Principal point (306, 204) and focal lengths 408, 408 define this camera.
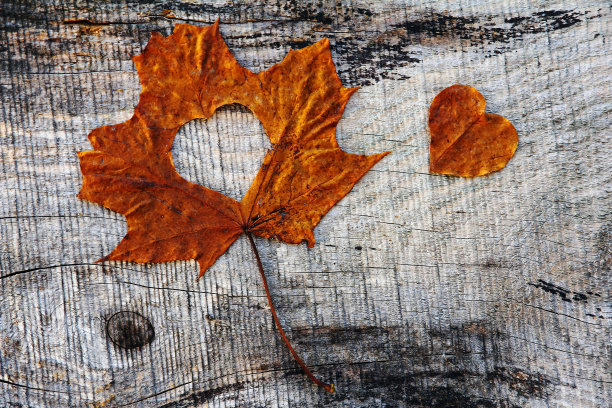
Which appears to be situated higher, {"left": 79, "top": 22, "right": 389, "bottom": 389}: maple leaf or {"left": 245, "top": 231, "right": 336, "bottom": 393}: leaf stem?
{"left": 79, "top": 22, "right": 389, "bottom": 389}: maple leaf

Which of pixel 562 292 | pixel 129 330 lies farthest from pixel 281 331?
pixel 562 292

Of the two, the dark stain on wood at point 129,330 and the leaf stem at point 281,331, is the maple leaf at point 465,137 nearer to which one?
the leaf stem at point 281,331

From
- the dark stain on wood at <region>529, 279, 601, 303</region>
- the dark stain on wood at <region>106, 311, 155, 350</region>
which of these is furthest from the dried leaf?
the dark stain on wood at <region>529, 279, 601, 303</region>

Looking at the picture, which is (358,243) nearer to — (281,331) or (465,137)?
(281,331)

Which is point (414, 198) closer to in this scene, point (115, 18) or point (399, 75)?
point (399, 75)

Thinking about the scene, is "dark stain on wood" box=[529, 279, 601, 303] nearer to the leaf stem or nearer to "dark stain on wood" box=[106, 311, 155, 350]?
the leaf stem

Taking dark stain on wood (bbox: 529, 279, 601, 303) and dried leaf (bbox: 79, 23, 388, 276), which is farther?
dark stain on wood (bbox: 529, 279, 601, 303)

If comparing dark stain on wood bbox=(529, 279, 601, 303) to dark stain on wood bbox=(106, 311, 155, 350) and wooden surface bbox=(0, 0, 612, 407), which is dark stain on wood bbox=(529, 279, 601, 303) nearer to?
wooden surface bbox=(0, 0, 612, 407)

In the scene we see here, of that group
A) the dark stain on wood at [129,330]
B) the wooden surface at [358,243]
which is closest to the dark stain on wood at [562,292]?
the wooden surface at [358,243]
